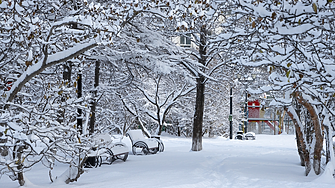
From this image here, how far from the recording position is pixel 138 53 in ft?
32.8

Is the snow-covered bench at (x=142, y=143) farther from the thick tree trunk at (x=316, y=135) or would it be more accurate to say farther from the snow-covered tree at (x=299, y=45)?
the thick tree trunk at (x=316, y=135)

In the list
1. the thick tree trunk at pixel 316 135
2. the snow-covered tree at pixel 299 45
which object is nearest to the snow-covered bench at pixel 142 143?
the snow-covered tree at pixel 299 45

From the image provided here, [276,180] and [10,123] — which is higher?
[10,123]

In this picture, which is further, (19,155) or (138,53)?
(138,53)

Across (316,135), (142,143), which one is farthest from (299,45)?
(142,143)

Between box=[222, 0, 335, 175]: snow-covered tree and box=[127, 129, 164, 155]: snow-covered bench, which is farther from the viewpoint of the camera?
box=[127, 129, 164, 155]: snow-covered bench

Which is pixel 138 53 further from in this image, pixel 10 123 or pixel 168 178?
pixel 10 123

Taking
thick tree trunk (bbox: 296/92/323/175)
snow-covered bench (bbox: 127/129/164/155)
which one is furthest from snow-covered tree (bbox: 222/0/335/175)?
snow-covered bench (bbox: 127/129/164/155)

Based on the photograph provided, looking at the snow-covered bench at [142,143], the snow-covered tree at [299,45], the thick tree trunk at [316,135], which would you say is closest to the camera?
the snow-covered tree at [299,45]

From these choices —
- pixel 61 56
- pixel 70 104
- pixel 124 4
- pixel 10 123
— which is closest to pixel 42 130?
pixel 10 123

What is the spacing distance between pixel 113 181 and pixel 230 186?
2.34 meters

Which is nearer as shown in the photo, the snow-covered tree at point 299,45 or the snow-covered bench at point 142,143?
Result: the snow-covered tree at point 299,45

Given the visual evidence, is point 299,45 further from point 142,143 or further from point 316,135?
point 142,143

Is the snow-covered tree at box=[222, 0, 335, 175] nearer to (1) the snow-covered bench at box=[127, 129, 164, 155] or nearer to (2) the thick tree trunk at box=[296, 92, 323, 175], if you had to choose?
(2) the thick tree trunk at box=[296, 92, 323, 175]
